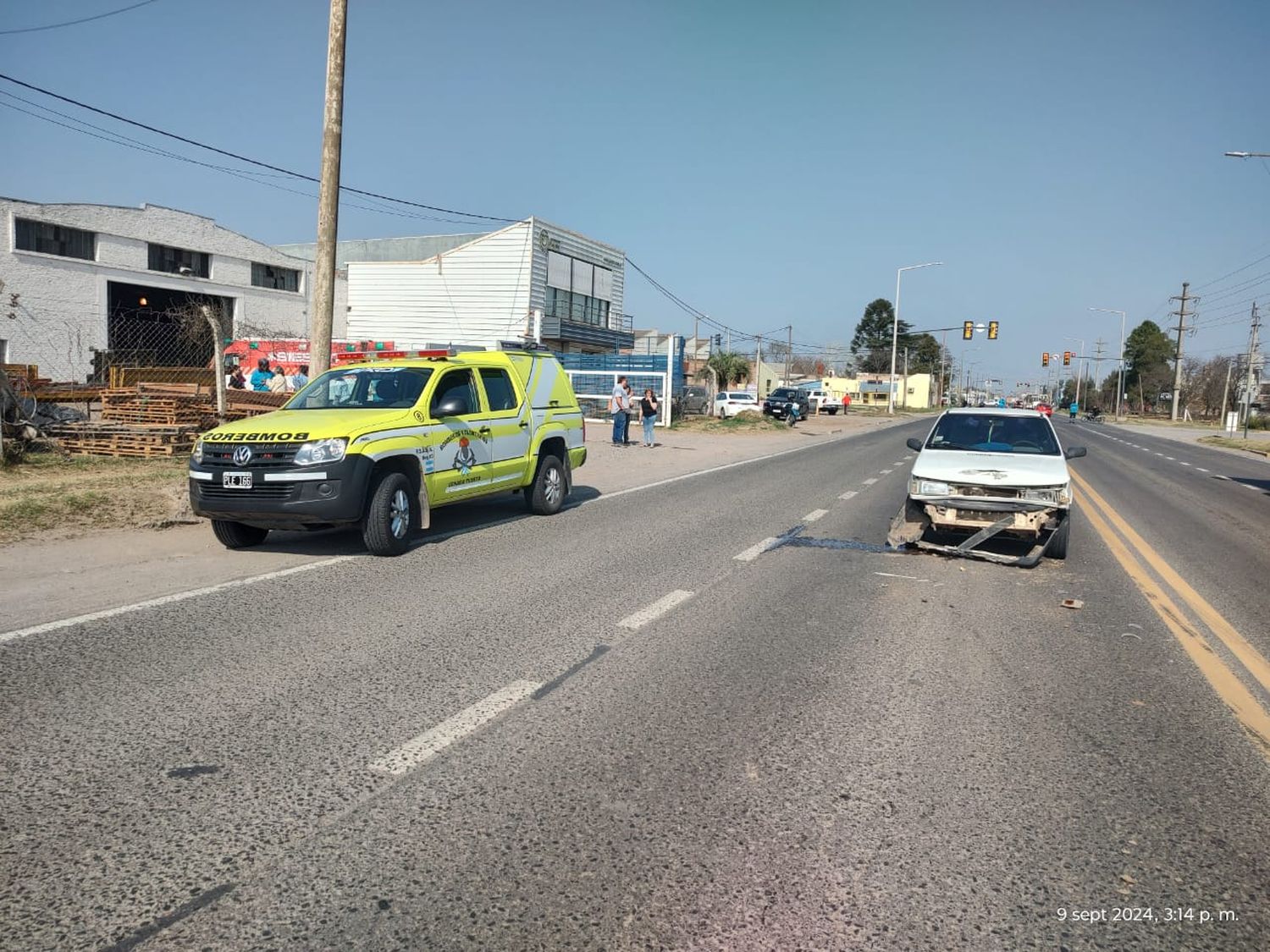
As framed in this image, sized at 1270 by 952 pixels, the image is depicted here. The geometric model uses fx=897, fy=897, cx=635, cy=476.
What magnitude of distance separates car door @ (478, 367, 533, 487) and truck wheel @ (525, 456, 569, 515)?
1.31 feet

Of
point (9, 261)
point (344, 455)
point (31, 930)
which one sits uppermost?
point (9, 261)

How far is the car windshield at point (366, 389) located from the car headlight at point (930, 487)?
515cm

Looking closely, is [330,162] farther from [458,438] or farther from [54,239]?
[54,239]

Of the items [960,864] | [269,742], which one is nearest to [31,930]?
[269,742]

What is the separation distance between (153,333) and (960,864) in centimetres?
4372

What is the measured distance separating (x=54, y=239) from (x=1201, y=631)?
130ft

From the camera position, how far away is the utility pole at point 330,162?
12438 mm

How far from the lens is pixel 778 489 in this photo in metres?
15.3

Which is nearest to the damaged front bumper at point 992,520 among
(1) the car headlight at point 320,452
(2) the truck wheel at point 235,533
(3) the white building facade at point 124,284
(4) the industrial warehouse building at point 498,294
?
(1) the car headlight at point 320,452

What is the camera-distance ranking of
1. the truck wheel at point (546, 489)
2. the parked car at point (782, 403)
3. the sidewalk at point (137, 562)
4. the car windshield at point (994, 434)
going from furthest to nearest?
the parked car at point (782, 403) < the truck wheel at point (546, 489) < the car windshield at point (994, 434) < the sidewalk at point (137, 562)

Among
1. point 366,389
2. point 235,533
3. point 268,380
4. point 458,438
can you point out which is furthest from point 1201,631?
point 268,380

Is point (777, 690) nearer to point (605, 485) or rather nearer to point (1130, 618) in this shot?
point (1130, 618)

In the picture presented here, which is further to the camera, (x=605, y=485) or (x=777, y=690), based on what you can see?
(x=605, y=485)

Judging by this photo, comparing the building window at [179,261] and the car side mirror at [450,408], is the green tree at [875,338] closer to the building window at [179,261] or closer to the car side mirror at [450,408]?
the building window at [179,261]
